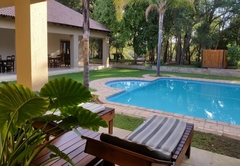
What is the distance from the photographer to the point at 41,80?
485cm

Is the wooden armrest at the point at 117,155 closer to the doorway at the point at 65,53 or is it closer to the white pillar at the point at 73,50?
the white pillar at the point at 73,50

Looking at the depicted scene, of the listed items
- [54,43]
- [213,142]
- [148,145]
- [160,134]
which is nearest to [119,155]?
[148,145]

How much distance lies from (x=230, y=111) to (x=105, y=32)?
12598 mm

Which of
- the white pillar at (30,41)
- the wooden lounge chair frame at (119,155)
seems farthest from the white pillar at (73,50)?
the wooden lounge chair frame at (119,155)

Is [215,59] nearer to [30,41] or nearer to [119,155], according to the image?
[30,41]

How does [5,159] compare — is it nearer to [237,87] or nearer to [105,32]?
[237,87]

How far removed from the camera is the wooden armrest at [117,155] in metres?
2.00

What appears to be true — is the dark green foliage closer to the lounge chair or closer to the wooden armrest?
the lounge chair

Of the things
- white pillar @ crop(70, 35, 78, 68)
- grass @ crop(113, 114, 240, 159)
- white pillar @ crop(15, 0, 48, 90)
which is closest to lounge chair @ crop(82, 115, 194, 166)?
grass @ crop(113, 114, 240, 159)

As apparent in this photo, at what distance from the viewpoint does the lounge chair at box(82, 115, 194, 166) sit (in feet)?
6.65

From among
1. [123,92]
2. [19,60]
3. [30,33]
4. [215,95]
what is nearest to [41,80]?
[19,60]

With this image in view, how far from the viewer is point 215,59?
56.6 feet

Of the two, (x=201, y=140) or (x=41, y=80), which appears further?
(x=41, y=80)

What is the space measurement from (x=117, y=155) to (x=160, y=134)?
1018mm
